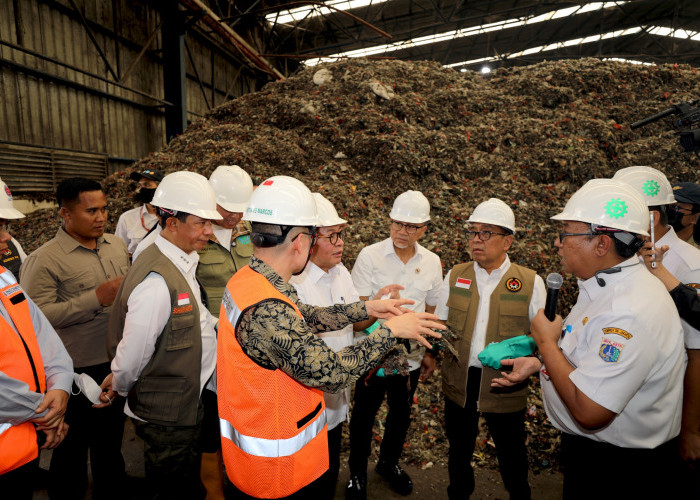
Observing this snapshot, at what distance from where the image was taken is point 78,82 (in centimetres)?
920

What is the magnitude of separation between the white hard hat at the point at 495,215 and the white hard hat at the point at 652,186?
92cm

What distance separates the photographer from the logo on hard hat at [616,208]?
182cm

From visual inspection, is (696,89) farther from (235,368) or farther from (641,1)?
(235,368)

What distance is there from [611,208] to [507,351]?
1.00 meters

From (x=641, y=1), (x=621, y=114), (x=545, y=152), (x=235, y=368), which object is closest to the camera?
(x=235, y=368)

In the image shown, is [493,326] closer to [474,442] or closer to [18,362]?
[474,442]

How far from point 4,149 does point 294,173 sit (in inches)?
236

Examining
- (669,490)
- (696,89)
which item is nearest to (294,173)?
(669,490)

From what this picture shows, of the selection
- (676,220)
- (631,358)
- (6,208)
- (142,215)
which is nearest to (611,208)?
(631,358)

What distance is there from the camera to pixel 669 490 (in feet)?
6.01

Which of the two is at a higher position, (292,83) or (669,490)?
(292,83)

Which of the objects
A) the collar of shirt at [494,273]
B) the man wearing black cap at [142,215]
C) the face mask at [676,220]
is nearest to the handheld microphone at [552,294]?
the collar of shirt at [494,273]

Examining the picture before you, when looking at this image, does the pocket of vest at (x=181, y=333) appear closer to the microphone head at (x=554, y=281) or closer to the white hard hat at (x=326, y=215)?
the white hard hat at (x=326, y=215)

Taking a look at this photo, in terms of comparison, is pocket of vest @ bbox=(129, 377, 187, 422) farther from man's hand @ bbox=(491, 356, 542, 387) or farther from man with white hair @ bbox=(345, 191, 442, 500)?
man's hand @ bbox=(491, 356, 542, 387)
